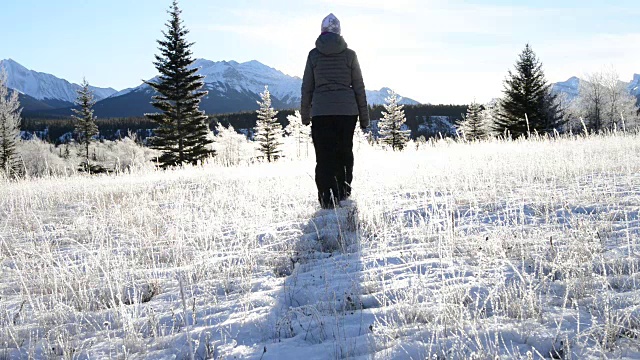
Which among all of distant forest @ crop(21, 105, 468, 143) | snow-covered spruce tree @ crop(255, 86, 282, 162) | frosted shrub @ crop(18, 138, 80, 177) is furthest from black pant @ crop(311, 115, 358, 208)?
distant forest @ crop(21, 105, 468, 143)

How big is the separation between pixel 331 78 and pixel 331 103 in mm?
328

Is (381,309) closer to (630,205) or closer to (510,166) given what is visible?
(630,205)

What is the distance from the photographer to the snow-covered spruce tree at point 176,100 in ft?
92.1

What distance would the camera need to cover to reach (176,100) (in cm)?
2822

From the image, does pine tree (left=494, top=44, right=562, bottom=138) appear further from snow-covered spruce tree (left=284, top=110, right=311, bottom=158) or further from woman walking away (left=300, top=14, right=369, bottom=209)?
woman walking away (left=300, top=14, right=369, bottom=209)

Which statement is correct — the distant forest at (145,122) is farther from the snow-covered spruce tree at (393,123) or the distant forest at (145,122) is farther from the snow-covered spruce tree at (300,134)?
the snow-covered spruce tree at (300,134)

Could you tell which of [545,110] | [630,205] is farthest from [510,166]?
[545,110]

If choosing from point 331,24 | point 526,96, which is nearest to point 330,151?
point 331,24

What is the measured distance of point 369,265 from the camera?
9.09 ft

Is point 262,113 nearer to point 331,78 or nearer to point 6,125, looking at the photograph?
point 6,125

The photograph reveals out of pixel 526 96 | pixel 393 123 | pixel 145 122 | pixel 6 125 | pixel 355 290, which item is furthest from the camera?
pixel 145 122

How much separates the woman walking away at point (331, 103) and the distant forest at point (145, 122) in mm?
105491

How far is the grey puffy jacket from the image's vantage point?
5.02m

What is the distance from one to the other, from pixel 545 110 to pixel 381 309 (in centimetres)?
3790
